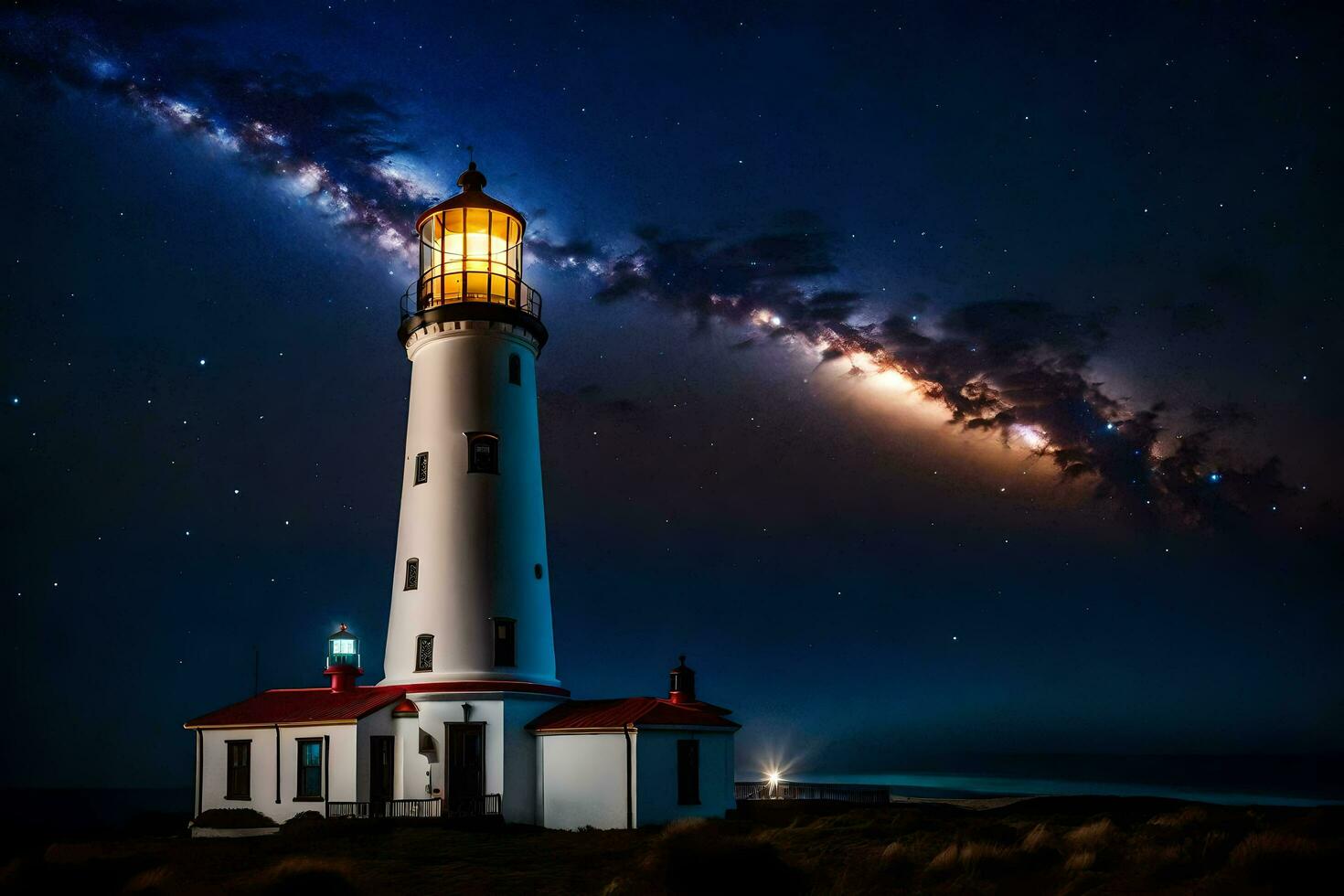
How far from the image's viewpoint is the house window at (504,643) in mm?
24156

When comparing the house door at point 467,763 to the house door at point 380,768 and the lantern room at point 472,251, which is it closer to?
the house door at point 380,768

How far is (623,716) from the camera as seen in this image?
2309 centimetres

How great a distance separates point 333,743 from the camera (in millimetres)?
23281

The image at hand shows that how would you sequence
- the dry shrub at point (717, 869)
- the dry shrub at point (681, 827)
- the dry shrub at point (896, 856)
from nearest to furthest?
the dry shrub at point (717, 869), the dry shrub at point (896, 856), the dry shrub at point (681, 827)

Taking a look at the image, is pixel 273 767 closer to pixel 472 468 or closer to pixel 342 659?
pixel 342 659

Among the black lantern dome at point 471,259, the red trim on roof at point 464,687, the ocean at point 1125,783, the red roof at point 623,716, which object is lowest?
the ocean at point 1125,783

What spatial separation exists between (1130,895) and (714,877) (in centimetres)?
486

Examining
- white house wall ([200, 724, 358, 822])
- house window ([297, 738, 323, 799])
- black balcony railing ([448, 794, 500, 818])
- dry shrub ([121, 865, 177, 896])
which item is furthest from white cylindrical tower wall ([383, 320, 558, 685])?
dry shrub ([121, 865, 177, 896])

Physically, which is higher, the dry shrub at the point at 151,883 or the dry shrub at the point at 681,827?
the dry shrub at the point at 151,883

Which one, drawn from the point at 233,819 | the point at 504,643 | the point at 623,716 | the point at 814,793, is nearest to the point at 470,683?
the point at 504,643

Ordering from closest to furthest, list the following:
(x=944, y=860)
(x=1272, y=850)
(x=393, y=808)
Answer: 1. (x=1272, y=850)
2. (x=944, y=860)
3. (x=393, y=808)

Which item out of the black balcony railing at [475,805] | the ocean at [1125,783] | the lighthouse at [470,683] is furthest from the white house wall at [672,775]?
the ocean at [1125,783]

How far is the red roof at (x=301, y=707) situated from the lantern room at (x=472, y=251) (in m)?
8.31

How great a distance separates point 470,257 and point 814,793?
858 inches
